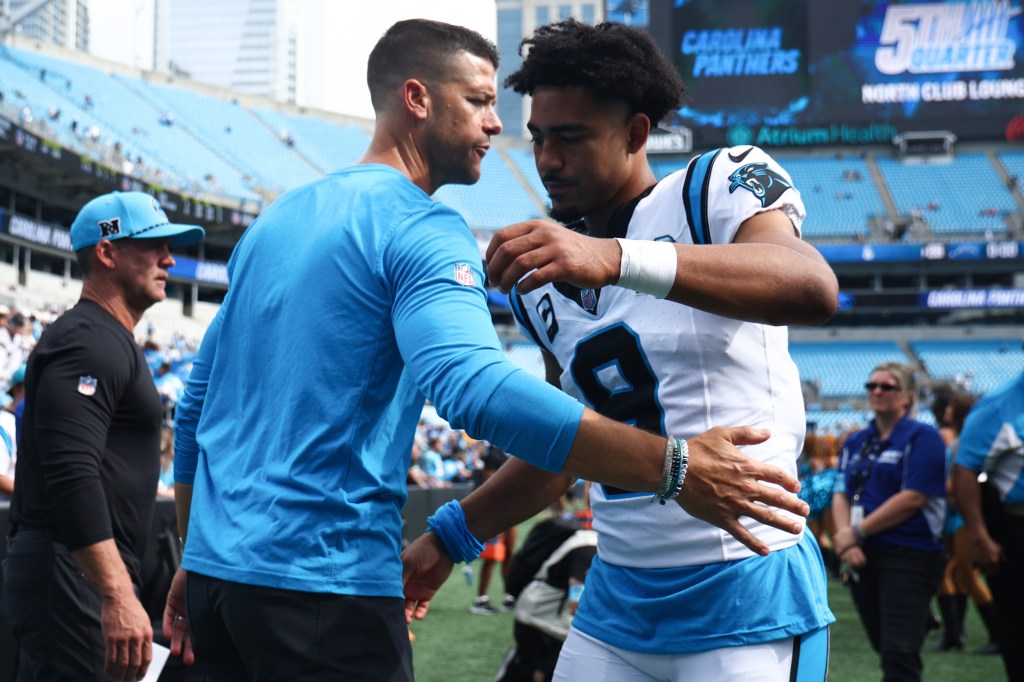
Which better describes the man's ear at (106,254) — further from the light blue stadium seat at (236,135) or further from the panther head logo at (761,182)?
the light blue stadium seat at (236,135)

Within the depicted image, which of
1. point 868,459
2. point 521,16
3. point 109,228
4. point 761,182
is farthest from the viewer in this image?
point 521,16

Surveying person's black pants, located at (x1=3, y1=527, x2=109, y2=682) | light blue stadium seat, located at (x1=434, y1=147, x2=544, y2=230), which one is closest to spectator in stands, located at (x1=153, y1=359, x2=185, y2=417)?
person's black pants, located at (x1=3, y1=527, x2=109, y2=682)

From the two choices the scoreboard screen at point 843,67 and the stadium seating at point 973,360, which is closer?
the scoreboard screen at point 843,67

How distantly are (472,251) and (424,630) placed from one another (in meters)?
7.41

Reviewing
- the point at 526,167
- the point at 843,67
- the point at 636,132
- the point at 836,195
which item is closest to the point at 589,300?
the point at 636,132

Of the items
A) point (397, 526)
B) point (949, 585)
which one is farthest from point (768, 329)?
point (949, 585)

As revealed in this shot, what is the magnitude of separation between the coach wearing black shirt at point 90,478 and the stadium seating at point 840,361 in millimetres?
39106

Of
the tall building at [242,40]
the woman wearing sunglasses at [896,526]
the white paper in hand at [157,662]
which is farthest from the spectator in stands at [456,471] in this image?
the tall building at [242,40]


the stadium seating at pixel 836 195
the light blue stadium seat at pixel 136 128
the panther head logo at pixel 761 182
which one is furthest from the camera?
the stadium seating at pixel 836 195

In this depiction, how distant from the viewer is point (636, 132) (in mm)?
2609

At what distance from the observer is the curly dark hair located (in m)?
2.53

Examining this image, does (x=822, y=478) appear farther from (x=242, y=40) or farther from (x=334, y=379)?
(x=242, y=40)

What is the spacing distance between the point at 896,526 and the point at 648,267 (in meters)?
4.27

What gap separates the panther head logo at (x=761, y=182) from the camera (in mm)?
2152
